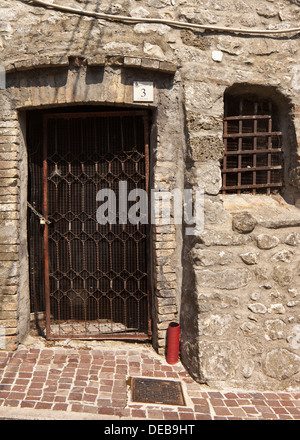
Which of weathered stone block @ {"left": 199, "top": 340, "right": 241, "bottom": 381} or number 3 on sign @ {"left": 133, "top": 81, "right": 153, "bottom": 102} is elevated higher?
number 3 on sign @ {"left": 133, "top": 81, "right": 153, "bottom": 102}

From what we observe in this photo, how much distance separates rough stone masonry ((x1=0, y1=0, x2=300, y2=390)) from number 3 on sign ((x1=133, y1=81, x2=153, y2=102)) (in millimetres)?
48

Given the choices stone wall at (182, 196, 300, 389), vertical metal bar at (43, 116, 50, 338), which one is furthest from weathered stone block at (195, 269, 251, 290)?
vertical metal bar at (43, 116, 50, 338)

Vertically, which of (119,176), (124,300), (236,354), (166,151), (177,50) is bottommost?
(236,354)

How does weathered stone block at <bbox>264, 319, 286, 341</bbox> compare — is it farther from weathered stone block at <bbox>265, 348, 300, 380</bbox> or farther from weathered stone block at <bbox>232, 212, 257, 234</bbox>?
weathered stone block at <bbox>232, 212, 257, 234</bbox>

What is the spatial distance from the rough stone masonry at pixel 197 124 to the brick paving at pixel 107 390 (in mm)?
164

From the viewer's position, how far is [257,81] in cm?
304

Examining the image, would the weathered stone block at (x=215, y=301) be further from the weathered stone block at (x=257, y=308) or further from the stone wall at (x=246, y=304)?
the weathered stone block at (x=257, y=308)

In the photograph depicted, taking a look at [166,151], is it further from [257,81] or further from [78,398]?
[78,398]

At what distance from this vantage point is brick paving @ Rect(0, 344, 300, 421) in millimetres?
2473

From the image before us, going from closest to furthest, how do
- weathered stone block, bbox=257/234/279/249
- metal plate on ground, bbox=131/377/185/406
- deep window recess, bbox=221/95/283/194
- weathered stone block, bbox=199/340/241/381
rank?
metal plate on ground, bbox=131/377/185/406, weathered stone block, bbox=199/340/241/381, weathered stone block, bbox=257/234/279/249, deep window recess, bbox=221/95/283/194

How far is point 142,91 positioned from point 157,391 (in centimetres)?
267

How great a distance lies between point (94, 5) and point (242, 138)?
188cm

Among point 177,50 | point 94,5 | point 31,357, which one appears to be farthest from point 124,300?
point 94,5

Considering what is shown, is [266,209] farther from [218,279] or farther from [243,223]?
[218,279]
